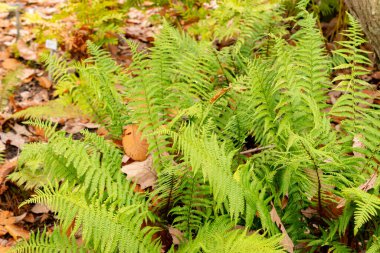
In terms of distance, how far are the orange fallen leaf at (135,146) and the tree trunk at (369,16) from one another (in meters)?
1.68

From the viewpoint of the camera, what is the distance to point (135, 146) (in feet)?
9.46

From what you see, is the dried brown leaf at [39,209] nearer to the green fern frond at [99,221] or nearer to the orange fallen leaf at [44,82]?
the green fern frond at [99,221]

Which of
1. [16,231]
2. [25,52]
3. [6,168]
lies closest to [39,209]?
[16,231]

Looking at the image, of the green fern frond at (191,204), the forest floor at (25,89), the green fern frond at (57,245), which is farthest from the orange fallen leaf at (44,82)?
the green fern frond at (191,204)

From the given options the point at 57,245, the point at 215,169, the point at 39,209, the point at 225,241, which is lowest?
the point at 39,209

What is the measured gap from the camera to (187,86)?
304 centimetres

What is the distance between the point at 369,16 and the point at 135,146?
174 centimetres

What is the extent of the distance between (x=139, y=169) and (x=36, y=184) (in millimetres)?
831

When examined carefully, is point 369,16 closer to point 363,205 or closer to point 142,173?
point 363,205

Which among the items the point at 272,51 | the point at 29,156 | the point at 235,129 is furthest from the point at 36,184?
the point at 272,51

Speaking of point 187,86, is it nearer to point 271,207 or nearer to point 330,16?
point 271,207

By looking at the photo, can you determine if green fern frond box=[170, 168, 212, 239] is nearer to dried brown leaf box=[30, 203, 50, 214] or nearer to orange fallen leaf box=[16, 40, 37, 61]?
dried brown leaf box=[30, 203, 50, 214]

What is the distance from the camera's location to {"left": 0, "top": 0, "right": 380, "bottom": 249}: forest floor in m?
3.18

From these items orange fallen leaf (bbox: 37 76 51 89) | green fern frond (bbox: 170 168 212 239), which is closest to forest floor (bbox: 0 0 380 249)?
orange fallen leaf (bbox: 37 76 51 89)
